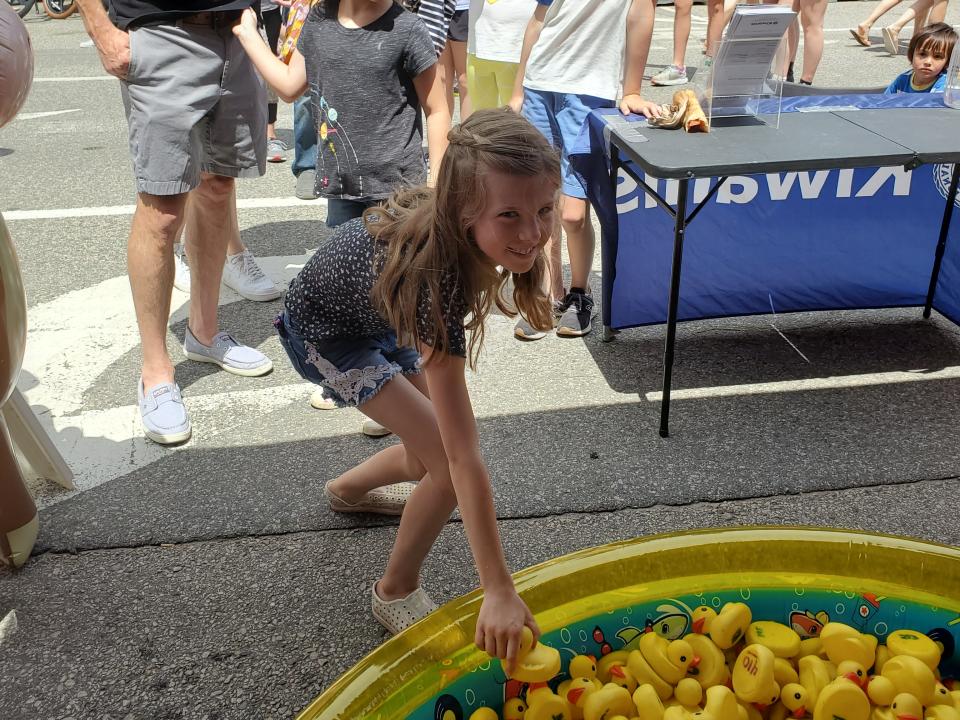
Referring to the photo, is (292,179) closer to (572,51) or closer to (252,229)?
(252,229)

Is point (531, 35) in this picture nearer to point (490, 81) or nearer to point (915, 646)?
point (490, 81)

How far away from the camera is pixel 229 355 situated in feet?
11.7

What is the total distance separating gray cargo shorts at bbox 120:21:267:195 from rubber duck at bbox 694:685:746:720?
7.28 feet

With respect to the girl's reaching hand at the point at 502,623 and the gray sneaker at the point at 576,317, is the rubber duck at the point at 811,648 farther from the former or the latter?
the gray sneaker at the point at 576,317

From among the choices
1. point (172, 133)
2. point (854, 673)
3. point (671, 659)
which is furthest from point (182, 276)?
point (854, 673)

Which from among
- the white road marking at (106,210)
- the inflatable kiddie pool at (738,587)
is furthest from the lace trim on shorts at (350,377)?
the white road marking at (106,210)

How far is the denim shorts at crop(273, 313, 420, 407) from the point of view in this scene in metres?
2.18

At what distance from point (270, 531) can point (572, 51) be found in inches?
84.3

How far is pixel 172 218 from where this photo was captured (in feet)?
9.96

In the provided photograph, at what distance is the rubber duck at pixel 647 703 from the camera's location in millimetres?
1793

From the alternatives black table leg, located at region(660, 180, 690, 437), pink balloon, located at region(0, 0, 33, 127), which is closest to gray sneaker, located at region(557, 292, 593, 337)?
black table leg, located at region(660, 180, 690, 437)

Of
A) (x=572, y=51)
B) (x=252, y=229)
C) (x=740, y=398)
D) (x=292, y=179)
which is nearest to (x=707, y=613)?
(x=740, y=398)

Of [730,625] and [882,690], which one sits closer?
[882,690]

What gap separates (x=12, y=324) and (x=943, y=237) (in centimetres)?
338
